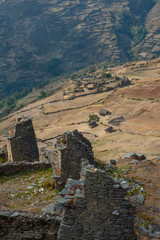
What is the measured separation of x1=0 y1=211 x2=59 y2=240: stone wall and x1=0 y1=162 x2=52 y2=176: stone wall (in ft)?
18.2

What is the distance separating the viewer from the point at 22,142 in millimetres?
14953

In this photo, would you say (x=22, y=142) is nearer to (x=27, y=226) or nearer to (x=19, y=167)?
(x=19, y=167)

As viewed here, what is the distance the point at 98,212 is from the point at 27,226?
2206mm

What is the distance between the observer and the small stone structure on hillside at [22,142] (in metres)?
14.8

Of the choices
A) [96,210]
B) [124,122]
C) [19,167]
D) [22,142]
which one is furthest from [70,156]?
[124,122]

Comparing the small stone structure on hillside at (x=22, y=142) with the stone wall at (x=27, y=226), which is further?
the small stone structure on hillside at (x=22, y=142)

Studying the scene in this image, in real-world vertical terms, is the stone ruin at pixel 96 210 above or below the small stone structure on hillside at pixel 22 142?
above

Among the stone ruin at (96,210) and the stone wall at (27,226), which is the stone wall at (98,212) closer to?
the stone ruin at (96,210)

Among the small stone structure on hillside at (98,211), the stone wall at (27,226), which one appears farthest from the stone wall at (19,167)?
the small stone structure on hillside at (98,211)

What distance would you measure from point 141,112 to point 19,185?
47224mm

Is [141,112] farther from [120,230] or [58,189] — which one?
[120,230]

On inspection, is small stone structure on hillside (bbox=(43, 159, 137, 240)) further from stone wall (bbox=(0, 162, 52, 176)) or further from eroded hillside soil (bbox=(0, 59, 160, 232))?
stone wall (bbox=(0, 162, 52, 176))

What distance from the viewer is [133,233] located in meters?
6.36

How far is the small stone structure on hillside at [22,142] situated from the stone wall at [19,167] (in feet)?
7.13
